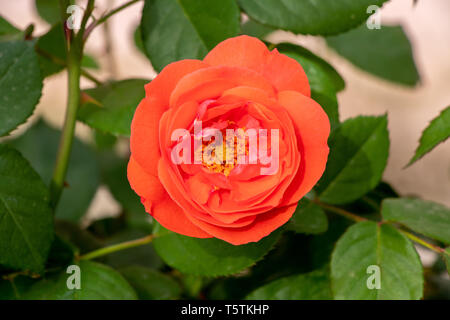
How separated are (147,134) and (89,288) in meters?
0.14

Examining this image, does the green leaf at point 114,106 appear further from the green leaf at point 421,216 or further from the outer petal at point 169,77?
the green leaf at point 421,216

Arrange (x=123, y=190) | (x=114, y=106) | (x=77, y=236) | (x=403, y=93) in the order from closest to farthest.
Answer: (x=114, y=106)
(x=77, y=236)
(x=123, y=190)
(x=403, y=93)

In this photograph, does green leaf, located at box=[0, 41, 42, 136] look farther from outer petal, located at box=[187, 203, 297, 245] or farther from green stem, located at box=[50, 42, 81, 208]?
outer petal, located at box=[187, 203, 297, 245]

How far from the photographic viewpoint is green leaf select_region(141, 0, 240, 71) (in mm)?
306

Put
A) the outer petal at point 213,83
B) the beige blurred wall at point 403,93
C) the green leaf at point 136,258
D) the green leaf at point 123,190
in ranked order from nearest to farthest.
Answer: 1. the outer petal at point 213,83
2. the green leaf at point 136,258
3. the green leaf at point 123,190
4. the beige blurred wall at point 403,93

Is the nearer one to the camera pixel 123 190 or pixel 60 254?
pixel 60 254

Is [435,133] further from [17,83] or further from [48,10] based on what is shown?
[48,10]

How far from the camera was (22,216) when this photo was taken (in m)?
0.29

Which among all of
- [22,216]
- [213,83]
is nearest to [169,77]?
[213,83]

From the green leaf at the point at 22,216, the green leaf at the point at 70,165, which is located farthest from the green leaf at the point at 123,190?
the green leaf at the point at 22,216

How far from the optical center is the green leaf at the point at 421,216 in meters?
0.30

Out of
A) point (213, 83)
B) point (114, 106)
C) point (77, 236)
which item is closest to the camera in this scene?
point (213, 83)

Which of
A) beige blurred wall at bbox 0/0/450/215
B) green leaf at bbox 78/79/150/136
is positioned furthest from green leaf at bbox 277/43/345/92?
beige blurred wall at bbox 0/0/450/215

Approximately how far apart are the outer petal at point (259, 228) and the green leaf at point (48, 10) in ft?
1.08
